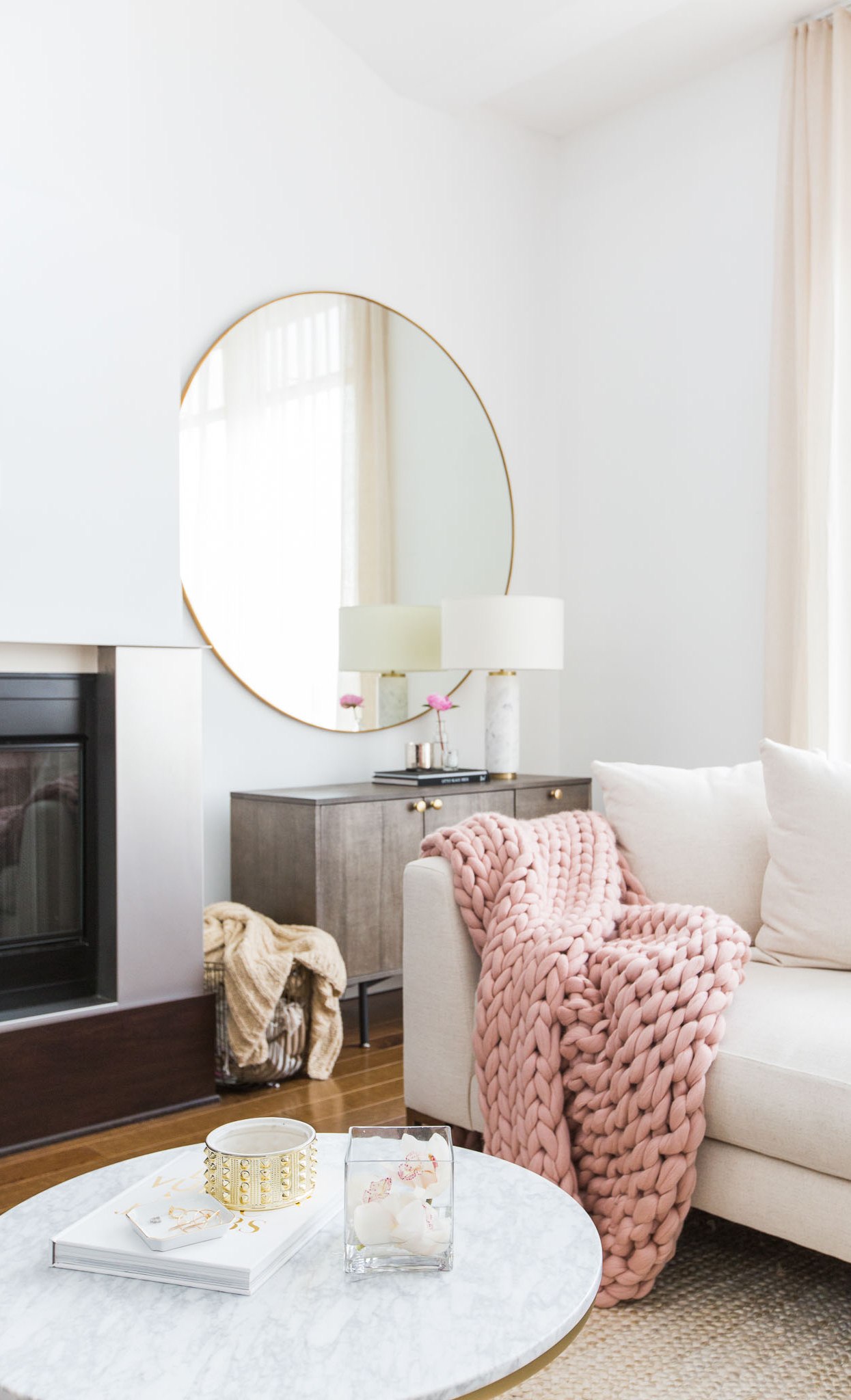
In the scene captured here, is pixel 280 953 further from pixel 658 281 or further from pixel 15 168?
pixel 658 281

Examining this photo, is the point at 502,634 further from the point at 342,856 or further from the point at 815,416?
the point at 815,416

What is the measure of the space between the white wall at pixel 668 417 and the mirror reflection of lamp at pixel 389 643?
2.48 ft

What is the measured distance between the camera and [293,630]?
3.21 metres

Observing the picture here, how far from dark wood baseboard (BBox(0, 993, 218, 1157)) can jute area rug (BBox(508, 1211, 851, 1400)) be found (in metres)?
1.14

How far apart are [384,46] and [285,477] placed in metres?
1.28

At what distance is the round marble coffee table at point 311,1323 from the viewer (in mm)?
855

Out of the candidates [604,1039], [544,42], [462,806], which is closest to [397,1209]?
[604,1039]

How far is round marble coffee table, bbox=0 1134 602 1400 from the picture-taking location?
855 mm

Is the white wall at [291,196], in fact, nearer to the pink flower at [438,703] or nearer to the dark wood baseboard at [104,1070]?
the pink flower at [438,703]

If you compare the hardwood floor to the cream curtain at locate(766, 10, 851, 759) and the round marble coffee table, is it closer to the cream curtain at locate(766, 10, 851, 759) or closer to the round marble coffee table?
the round marble coffee table

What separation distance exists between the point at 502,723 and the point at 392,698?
0.34 meters

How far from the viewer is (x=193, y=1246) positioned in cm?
102

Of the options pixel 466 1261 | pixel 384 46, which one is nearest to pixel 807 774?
pixel 466 1261

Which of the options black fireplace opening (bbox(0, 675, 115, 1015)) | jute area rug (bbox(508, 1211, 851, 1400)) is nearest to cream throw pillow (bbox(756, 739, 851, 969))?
jute area rug (bbox(508, 1211, 851, 1400))
